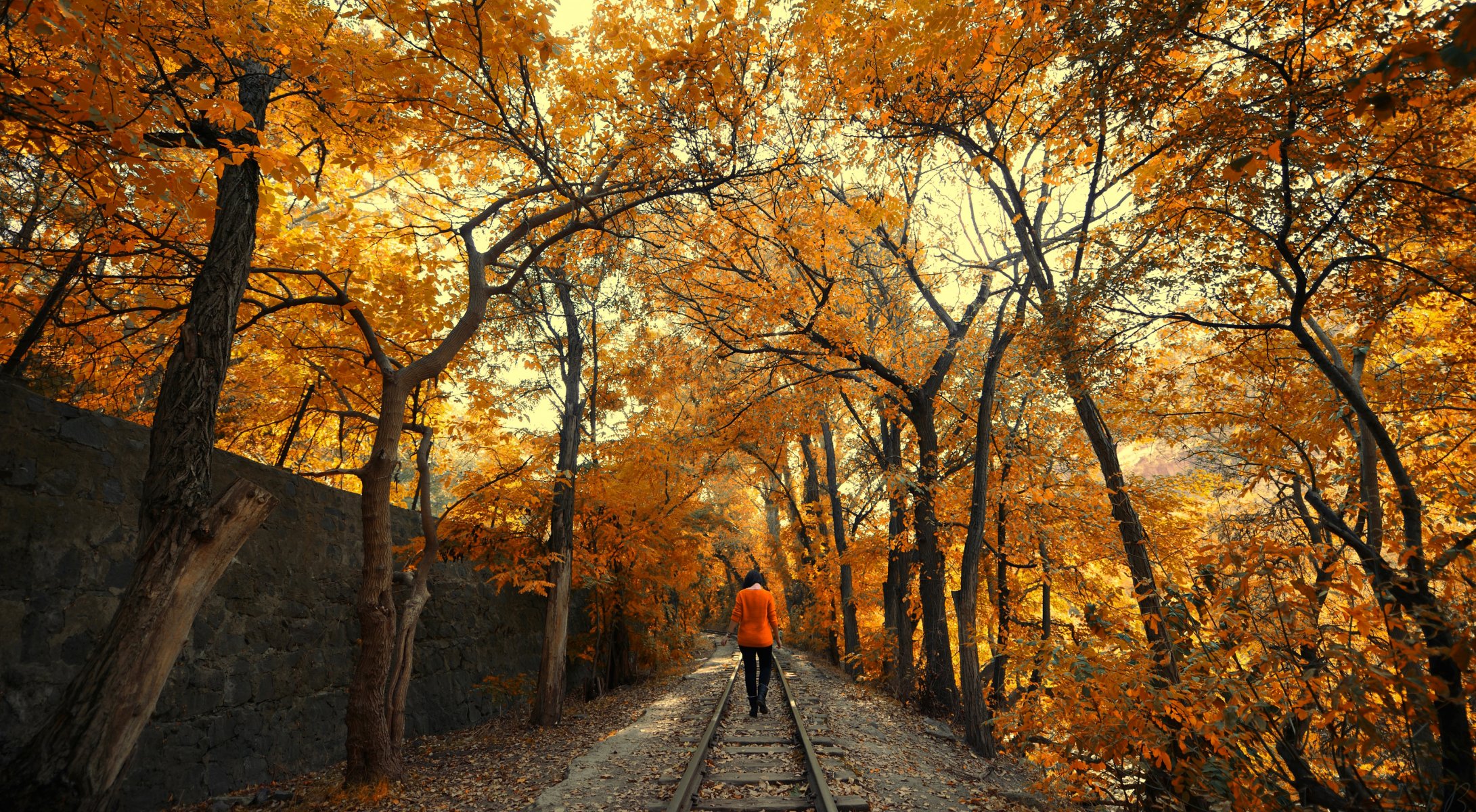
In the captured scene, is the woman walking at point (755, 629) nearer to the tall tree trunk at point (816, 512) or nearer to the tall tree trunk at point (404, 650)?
the tall tree trunk at point (404, 650)

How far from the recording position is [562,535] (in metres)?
10.3

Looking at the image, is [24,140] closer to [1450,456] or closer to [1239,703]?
[1239,703]

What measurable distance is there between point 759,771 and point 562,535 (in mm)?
5296

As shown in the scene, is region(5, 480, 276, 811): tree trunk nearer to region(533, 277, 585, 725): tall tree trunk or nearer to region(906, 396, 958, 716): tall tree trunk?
region(533, 277, 585, 725): tall tree trunk

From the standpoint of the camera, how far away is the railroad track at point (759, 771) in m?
5.01

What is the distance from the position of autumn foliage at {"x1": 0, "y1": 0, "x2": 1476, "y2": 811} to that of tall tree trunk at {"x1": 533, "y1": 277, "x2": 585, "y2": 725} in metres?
0.09

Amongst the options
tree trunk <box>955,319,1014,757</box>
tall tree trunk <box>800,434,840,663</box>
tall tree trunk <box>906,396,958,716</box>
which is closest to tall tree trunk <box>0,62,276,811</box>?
tree trunk <box>955,319,1014,757</box>

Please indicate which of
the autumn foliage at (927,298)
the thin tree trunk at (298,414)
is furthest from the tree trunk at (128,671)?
the thin tree trunk at (298,414)

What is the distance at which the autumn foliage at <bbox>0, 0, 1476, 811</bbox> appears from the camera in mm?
3848

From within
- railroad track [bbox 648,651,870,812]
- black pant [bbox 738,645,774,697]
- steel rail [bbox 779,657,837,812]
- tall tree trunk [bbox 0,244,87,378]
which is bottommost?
railroad track [bbox 648,651,870,812]

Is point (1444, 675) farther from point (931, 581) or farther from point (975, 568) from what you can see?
→ point (931, 581)

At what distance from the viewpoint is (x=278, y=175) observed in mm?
4508

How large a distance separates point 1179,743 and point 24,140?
26.0 feet

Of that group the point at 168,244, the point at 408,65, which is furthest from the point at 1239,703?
the point at 168,244
